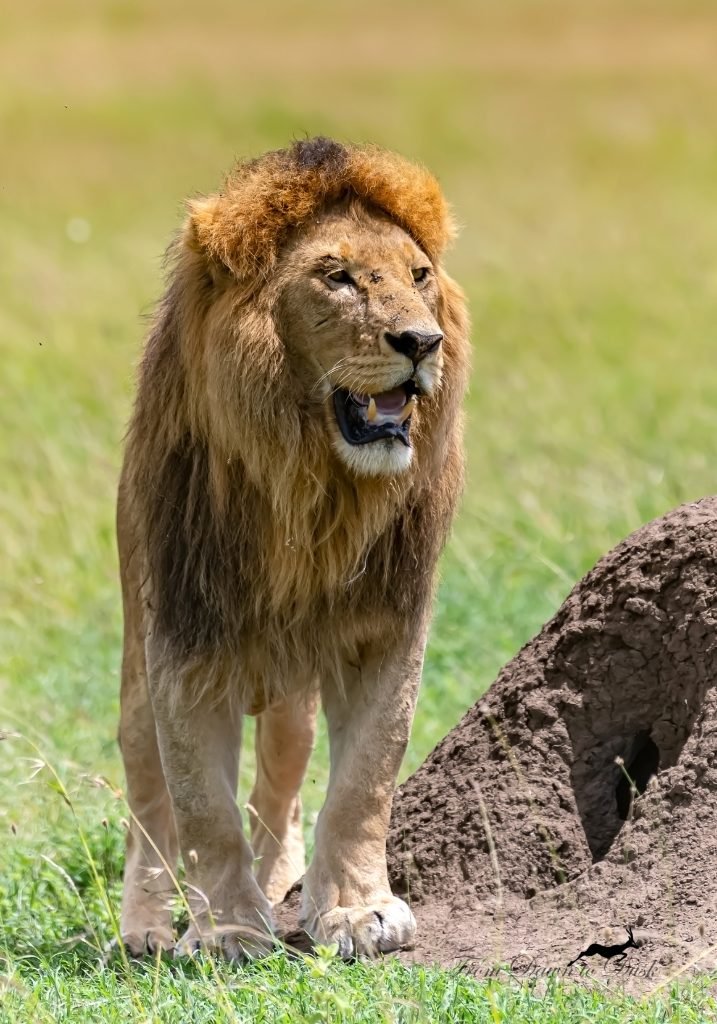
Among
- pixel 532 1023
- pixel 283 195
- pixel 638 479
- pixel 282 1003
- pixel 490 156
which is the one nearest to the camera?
pixel 532 1023

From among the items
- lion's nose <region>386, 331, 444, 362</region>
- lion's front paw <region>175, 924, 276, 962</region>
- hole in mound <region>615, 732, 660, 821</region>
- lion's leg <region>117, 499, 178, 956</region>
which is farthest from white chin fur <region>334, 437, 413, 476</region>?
lion's front paw <region>175, 924, 276, 962</region>

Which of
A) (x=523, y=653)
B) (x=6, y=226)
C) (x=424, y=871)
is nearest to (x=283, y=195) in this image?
(x=523, y=653)

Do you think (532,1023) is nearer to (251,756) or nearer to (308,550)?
(308,550)

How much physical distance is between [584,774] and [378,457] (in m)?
1.13

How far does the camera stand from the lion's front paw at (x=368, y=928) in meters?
4.63

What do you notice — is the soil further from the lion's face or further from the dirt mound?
the lion's face

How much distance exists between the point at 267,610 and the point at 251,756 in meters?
2.71

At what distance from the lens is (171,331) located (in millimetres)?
4930

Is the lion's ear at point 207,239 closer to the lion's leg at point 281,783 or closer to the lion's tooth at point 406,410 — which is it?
the lion's tooth at point 406,410

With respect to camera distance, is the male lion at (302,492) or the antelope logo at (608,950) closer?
the antelope logo at (608,950)

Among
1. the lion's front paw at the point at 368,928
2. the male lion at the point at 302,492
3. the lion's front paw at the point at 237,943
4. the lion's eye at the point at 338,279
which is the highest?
the lion's eye at the point at 338,279

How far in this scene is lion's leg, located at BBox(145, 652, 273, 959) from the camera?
475 centimetres

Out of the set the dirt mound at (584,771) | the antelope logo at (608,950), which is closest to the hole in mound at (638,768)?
the dirt mound at (584,771)

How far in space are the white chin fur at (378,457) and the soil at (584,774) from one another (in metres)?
0.85
